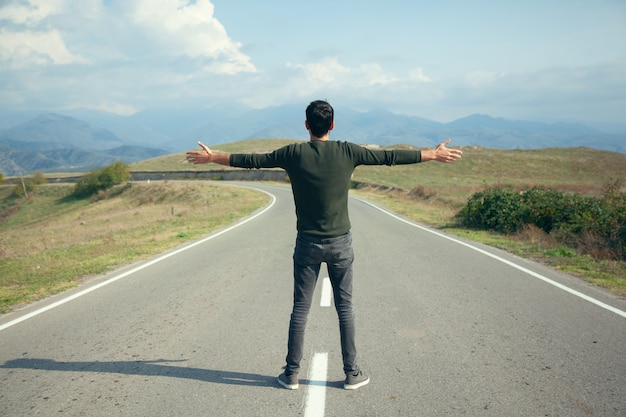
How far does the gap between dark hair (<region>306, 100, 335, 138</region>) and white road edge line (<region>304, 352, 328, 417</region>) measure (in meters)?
2.23

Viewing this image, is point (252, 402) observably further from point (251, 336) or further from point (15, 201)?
point (15, 201)

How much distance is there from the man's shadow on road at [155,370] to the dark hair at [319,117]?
7.44ft

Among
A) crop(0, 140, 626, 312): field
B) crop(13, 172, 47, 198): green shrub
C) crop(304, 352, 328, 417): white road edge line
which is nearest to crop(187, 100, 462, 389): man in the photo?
crop(304, 352, 328, 417): white road edge line

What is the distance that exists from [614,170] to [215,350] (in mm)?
79329

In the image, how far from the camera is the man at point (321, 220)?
3.76 metres

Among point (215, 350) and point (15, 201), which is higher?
point (215, 350)

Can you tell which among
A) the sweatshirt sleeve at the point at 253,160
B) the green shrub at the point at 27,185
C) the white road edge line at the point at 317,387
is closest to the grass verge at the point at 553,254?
the white road edge line at the point at 317,387

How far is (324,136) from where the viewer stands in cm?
384

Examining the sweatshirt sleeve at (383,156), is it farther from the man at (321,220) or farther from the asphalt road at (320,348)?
the asphalt road at (320,348)

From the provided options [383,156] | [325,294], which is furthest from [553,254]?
[383,156]

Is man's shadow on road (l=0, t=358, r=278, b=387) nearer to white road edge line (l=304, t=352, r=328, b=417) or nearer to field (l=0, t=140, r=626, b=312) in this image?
white road edge line (l=304, t=352, r=328, b=417)

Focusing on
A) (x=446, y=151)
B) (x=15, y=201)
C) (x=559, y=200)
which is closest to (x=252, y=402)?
(x=446, y=151)

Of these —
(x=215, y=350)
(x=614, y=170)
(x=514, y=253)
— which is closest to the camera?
(x=215, y=350)

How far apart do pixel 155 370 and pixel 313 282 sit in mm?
1794
